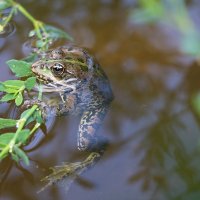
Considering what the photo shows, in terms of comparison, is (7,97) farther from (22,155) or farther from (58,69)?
(58,69)

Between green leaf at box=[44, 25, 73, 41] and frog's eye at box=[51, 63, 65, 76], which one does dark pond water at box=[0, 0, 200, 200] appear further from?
frog's eye at box=[51, 63, 65, 76]

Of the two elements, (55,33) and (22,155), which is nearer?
(22,155)

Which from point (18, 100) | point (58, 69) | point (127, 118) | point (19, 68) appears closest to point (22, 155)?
point (18, 100)

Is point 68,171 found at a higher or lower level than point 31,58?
lower

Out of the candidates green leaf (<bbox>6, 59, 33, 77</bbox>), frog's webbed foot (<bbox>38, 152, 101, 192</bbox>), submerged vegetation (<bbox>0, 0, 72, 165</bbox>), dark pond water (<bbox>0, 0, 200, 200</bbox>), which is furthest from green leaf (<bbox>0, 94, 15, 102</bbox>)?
frog's webbed foot (<bbox>38, 152, 101, 192</bbox>)

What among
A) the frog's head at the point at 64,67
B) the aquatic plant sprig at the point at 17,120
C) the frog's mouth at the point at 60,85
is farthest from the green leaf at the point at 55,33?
the aquatic plant sprig at the point at 17,120

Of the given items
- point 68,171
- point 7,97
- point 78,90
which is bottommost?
point 68,171

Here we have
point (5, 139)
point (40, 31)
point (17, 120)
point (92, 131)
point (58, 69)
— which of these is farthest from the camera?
point (40, 31)

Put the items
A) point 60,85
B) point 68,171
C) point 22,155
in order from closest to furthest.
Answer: point 22,155
point 68,171
point 60,85

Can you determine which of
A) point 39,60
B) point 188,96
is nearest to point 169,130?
point 188,96
